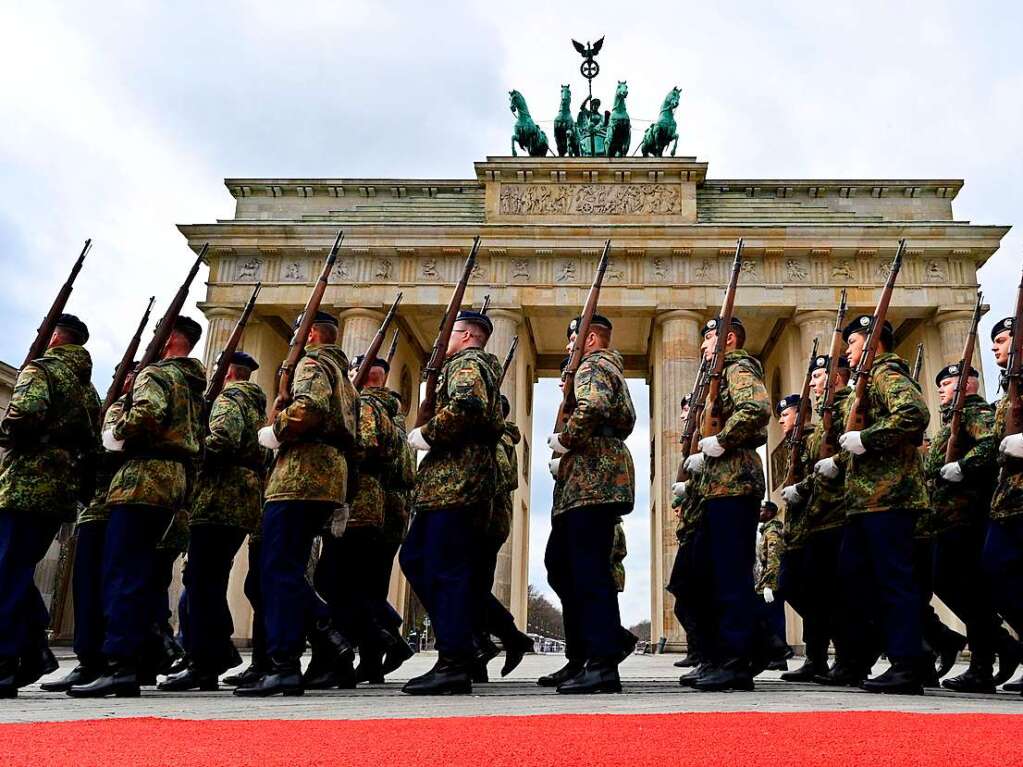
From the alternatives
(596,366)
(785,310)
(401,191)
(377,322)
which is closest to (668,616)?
(785,310)

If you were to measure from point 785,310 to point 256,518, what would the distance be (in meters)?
21.5

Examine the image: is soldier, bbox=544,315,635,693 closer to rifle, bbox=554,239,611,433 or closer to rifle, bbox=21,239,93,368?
rifle, bbox=554,239,611,433

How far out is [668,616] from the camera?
22.2 meters

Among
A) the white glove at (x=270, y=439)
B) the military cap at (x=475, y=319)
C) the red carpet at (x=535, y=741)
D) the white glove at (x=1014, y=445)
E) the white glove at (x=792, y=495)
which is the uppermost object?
the military cap at (x=475, y=319)

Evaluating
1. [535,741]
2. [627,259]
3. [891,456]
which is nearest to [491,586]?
[891,456]

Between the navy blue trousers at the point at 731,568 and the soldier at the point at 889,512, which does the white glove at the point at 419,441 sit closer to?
the navy blue trousers at the point at 731,568

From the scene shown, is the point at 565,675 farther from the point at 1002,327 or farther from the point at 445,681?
the point at 1002,327

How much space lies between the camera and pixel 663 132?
94.9 ft

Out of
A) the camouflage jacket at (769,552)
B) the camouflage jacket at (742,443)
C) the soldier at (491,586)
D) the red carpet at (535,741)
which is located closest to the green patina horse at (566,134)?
the camouflage jacket at (769,552)

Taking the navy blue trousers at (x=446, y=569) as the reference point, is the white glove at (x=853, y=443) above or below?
above

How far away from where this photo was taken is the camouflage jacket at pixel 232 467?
6004 millimetres

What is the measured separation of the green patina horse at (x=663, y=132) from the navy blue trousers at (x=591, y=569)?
24852 millimetres

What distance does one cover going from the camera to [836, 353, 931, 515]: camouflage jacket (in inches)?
221

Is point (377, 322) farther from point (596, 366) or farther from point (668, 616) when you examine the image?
point (596, 366)
